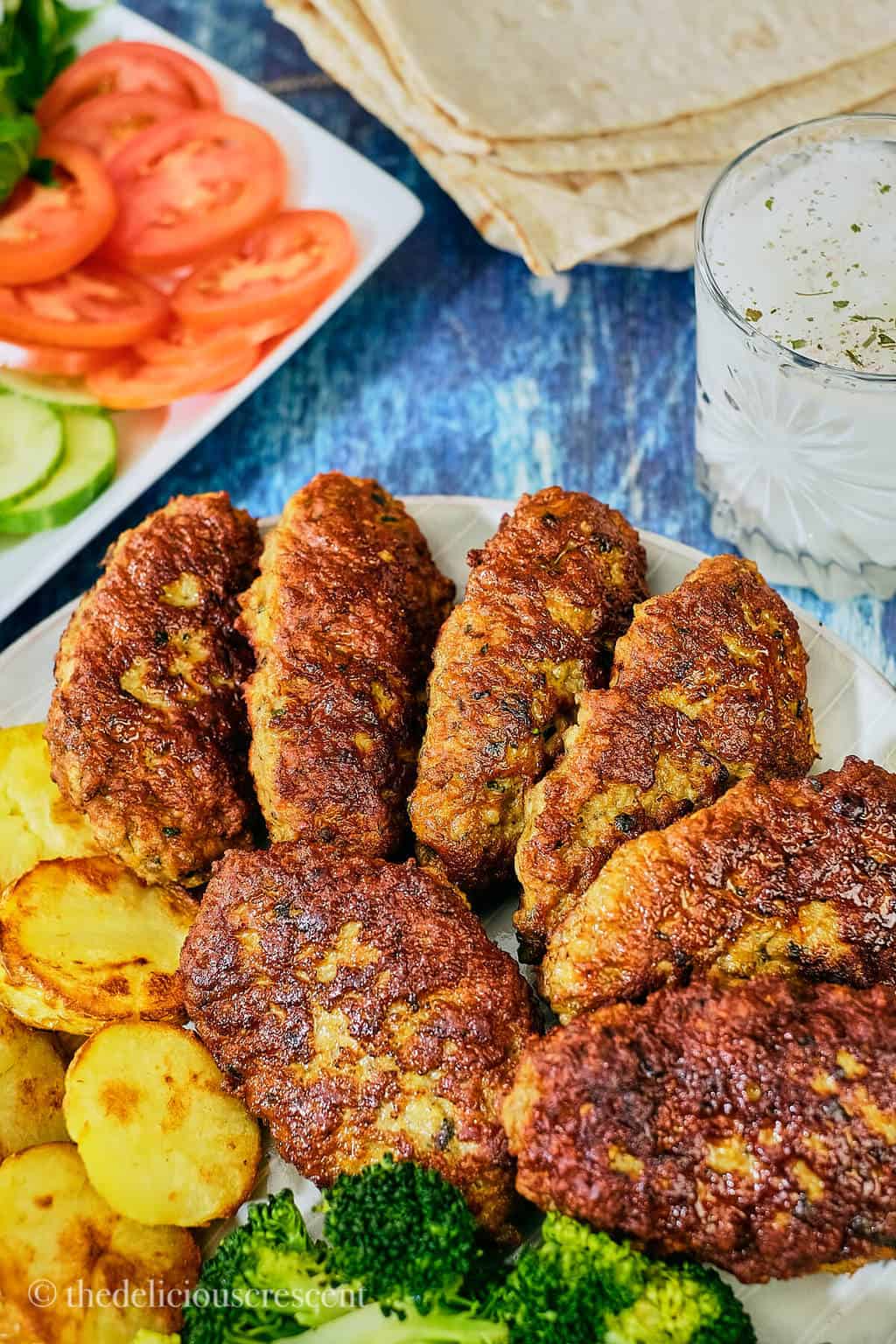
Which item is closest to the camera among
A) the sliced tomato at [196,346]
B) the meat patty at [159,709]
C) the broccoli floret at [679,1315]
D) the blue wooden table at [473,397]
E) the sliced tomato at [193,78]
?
the broccoli floret at [679,1315]

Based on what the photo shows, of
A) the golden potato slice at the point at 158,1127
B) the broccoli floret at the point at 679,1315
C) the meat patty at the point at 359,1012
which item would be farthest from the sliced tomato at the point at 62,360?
the broccoli floret at the point at 679,1315

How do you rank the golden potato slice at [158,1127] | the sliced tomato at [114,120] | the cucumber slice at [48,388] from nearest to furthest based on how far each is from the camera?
the golden potato slice at [158,1127] → the cucumber slice at [48,388] → the sliced tomato at [114,120]

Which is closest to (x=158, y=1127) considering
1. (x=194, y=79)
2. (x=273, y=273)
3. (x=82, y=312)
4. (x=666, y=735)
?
(x=666, y=735)

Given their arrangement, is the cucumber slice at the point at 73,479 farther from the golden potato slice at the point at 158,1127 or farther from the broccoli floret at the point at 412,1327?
the broccoli floret at the point at 412,1327

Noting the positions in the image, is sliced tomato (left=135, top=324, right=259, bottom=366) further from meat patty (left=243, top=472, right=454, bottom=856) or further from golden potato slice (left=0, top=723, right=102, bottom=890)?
golden potato slice (left=0, top=723, right=102, bottom=890)

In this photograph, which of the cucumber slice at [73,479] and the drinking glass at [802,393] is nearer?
the drinking glass at [802,393]

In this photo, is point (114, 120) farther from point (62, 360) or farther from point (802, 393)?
point (802, 393)
